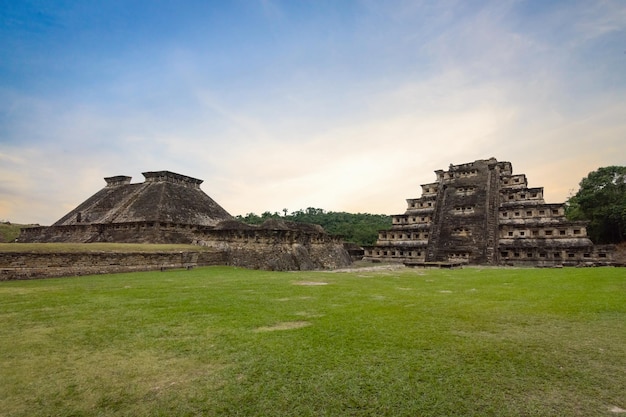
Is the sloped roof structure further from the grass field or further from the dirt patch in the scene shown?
the dirt patch

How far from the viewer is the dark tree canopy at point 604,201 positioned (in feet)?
104

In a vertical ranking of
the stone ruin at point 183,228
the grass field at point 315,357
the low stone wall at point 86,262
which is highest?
the stone ruin at point 183,228

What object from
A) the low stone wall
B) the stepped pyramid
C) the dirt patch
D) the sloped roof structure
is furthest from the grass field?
the sloped roof structure

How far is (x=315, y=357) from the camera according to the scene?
159 inches

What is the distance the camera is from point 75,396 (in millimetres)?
3277

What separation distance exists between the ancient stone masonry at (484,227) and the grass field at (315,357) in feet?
55.2

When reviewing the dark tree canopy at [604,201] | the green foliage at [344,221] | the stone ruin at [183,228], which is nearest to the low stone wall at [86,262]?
the stone ruin at [183,228]

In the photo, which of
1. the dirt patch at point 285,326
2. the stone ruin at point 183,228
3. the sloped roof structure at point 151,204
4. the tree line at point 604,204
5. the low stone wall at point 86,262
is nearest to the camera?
the dirt patch at point 285,326

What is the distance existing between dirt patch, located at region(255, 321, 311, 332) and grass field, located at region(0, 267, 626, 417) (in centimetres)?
3

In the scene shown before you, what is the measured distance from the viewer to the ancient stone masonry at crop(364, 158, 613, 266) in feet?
75.4

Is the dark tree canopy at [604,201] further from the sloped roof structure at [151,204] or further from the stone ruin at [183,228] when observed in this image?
the sloped roof structure at [151,204]

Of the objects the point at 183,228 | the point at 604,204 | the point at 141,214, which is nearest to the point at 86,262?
the point at 183,228

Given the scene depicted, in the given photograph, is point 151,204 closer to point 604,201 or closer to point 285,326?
point 285,326

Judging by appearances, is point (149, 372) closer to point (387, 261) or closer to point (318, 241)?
point (318, 241)
